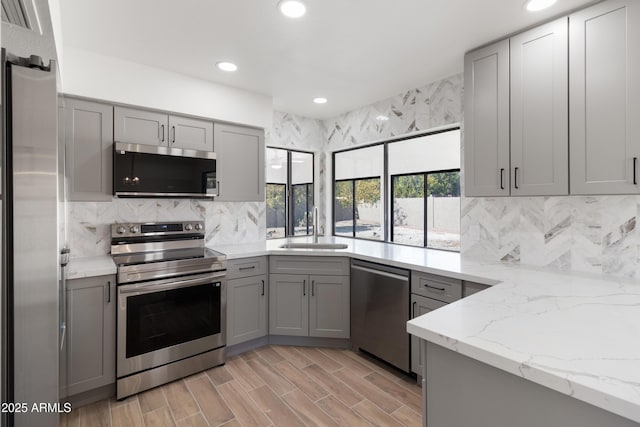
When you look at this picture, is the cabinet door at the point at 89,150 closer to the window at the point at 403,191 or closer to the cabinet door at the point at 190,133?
the cabinet door at the point at 190,133

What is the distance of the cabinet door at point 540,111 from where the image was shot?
6.21ft

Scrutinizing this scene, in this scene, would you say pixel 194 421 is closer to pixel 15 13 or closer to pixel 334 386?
pixel 334 386

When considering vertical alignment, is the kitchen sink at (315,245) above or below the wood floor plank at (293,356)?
above

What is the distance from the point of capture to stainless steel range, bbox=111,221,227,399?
2.25 m

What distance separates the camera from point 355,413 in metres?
2.05

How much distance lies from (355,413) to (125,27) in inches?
115

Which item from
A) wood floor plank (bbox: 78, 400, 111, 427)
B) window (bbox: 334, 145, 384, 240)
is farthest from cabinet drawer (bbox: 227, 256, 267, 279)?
window (bbox: 334, 145, 384, 240)

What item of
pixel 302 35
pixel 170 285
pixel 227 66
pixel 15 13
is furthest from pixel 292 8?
pixel 170 285

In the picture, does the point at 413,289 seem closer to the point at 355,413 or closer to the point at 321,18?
the point at 355,413

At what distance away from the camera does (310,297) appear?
297 cm

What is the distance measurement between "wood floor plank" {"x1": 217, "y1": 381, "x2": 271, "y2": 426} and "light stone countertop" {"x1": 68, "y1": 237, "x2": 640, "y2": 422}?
4.23 feet

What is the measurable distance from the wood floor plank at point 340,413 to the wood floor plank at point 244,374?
0.52m

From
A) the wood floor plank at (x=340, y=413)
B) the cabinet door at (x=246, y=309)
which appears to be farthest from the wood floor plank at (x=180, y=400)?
the wood floor plank at (x=340, y=413)

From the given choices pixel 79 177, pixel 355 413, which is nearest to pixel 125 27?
pixel 79 177
